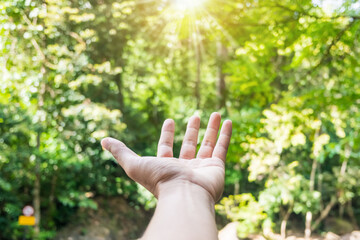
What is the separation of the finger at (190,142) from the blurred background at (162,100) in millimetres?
1164

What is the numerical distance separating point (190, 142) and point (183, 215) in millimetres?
674

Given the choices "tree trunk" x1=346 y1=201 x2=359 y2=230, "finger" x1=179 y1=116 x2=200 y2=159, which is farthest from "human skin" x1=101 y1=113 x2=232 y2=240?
"tree trunk" x1=346 y1=201 x2=359 y2=230

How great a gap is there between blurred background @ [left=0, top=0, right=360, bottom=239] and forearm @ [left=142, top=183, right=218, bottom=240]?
5.58ft

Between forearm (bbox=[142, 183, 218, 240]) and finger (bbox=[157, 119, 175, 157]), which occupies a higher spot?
finger (bbox=[157, 119, 175, 157])

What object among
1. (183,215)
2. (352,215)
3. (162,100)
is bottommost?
(352,215)

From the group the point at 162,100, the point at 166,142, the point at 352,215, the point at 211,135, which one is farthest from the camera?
the point at 352,215

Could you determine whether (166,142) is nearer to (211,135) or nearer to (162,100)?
(211,135)

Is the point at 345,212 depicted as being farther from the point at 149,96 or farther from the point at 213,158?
the point at 213,158

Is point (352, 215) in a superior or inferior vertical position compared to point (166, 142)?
inferior

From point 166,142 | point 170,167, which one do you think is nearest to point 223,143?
point 166,142

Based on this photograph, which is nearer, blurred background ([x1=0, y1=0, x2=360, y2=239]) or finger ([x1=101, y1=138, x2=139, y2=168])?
finger ([x1=101, y1=138, x2=139, y2=168])

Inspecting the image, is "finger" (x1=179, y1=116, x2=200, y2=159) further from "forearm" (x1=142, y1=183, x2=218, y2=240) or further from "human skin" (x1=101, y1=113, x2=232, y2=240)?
"forearm" (x1=142, y1=183, x2=218, y2=240)

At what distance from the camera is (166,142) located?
4.67 ft

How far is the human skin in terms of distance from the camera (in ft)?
2.72
